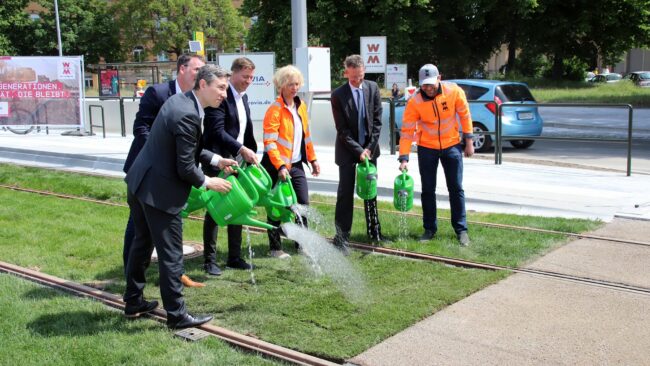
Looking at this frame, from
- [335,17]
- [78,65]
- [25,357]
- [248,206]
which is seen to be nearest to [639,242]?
[248,206]

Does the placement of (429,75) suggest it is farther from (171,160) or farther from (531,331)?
(171,160)

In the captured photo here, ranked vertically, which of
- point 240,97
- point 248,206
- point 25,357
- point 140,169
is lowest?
point 25,357

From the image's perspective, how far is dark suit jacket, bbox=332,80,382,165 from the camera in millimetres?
6854

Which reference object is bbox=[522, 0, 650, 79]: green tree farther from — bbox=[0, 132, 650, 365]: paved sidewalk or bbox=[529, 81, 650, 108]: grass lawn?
bbox=[0, 132, 650, 365]: paved sidewalk

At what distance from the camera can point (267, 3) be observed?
4156 centimetres

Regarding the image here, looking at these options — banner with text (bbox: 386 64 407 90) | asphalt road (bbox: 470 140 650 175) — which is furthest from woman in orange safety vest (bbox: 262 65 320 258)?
banner with text (bbox: 386 64 407 90)

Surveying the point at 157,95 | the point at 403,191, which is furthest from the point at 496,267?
the point at 157,95

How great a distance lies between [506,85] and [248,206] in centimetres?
1209

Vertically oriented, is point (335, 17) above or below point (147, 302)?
above

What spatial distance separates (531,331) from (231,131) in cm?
302

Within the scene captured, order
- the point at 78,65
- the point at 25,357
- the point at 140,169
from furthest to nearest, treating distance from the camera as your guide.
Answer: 1. the point at 78,65
2. the point at 140,169
3. the point at 25,357

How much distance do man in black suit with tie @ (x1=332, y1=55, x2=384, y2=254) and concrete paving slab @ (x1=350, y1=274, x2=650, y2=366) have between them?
188 centimetres

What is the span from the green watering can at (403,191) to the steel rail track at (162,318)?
2.84 metres

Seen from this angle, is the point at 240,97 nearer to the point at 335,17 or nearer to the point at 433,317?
the point at 433,317
